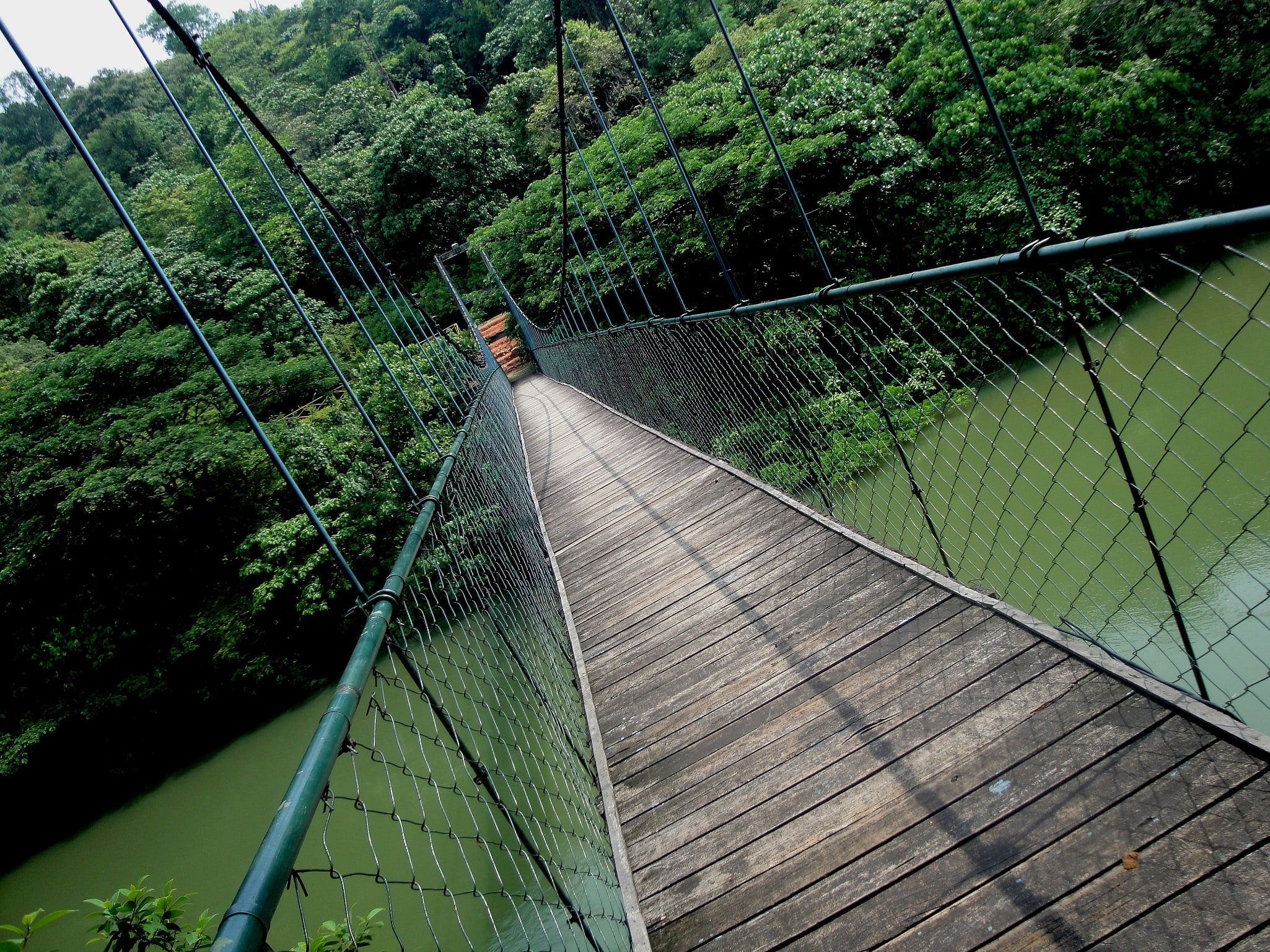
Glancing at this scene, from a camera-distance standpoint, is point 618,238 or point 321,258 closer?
point 321,258

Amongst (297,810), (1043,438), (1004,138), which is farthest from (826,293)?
(1043,438)

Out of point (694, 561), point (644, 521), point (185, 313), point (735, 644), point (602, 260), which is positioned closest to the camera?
point (185, 313)

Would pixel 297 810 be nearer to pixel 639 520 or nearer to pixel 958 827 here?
pixel 958 827

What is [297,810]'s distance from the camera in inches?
26.5

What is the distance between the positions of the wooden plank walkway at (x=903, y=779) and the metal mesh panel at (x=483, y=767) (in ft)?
0.62

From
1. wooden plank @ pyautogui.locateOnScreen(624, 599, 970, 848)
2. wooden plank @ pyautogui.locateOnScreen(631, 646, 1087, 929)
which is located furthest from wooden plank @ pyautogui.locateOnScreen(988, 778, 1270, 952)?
wooden plank @ pyautogui.locateOnScreen(624, 599, 970, 848)

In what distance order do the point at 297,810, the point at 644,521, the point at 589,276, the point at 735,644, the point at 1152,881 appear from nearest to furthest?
the point at 297,810 < the point at 1152,881 < the point at 735,644 < the point at 644,521 < the point at 589,276

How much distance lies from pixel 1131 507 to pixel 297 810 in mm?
5604

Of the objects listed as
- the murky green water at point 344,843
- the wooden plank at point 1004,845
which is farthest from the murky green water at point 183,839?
the wooden plank at point 1004,845

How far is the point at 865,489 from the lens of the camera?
6113 millimetres

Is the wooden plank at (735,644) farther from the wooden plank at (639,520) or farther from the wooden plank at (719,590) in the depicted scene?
the wooden plank at (639,520)

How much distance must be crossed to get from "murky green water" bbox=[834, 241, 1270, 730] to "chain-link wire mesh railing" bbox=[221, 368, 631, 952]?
112 centimetres

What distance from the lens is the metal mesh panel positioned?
1.16 meters

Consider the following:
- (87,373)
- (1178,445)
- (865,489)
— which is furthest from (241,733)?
(1178,445)
